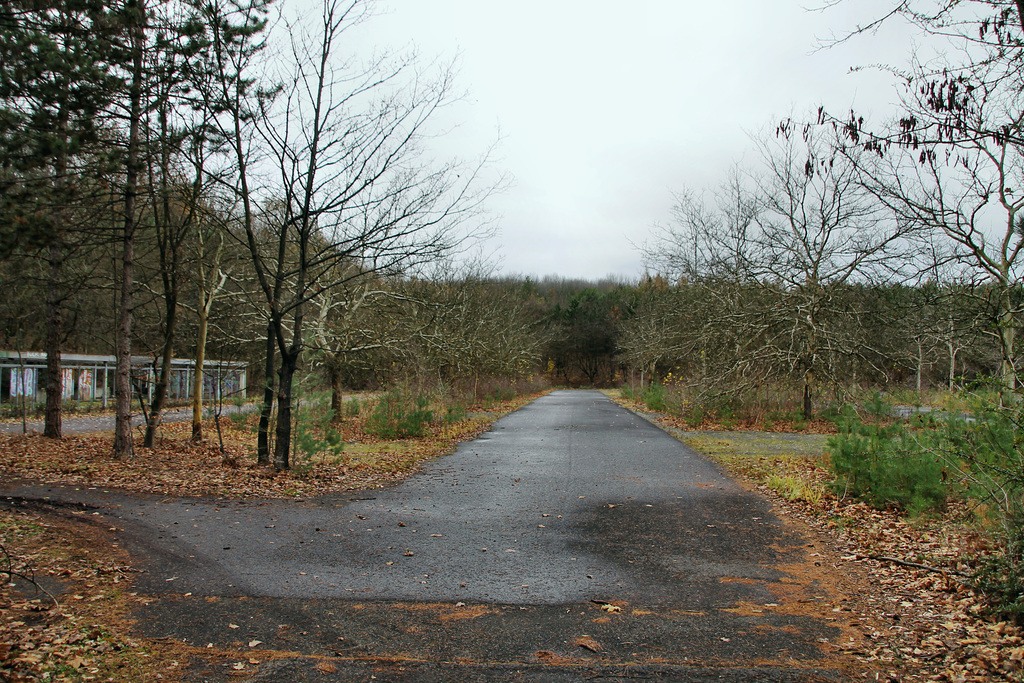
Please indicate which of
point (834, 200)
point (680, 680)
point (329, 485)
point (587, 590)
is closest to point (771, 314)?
point (834, 200)

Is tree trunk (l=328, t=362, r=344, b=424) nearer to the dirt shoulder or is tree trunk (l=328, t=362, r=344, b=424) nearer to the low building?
the low building

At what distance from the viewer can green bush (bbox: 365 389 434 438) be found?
16812 mm

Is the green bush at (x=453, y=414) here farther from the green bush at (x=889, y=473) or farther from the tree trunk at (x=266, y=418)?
the green bush at (x=889, y=473)

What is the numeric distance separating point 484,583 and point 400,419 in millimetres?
11696

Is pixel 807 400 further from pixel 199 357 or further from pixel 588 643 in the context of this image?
pixel 588 643

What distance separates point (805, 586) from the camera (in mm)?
5434

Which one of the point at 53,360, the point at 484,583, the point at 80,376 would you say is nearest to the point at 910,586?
the point at 484,583

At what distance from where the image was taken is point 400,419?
16938 millimetres

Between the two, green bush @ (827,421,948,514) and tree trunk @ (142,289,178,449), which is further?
tree trunk @ (142,289,178,449)

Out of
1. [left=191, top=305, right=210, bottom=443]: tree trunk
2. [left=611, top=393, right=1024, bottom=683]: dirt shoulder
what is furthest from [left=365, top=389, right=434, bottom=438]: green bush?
[left=611, top=393, right=1024, bottom=683]: dirt shoulder

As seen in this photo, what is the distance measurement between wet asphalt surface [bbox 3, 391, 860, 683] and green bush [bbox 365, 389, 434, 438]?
7047mm

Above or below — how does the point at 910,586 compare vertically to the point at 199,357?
below

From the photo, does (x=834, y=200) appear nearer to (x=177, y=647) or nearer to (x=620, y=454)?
(x=620, y=454)

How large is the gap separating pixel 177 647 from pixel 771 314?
18.0 metres
